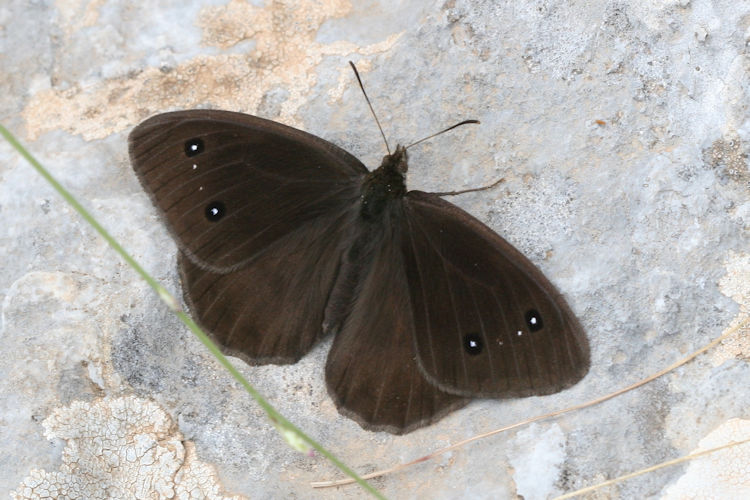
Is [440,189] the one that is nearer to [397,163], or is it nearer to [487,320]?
[397,163]

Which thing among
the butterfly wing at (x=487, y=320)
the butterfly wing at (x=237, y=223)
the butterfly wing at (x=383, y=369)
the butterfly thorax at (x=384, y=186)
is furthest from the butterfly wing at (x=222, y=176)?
the butterfly wing at (x=487, y=320)

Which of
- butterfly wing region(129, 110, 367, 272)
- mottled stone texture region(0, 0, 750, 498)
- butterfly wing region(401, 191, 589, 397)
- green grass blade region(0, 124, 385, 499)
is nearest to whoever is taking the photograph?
green grass blade region(0, 124, 385, 499)

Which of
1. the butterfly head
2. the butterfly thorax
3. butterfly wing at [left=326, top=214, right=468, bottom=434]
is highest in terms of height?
the butterfly head

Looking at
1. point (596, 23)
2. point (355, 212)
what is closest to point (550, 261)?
point (355, 212)

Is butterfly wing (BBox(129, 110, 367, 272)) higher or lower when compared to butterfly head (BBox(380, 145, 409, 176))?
lower

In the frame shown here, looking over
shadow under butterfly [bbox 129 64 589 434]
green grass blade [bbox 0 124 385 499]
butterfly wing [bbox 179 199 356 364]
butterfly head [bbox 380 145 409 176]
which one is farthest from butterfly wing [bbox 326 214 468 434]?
green grass blade [bbox 0 124 385 499]

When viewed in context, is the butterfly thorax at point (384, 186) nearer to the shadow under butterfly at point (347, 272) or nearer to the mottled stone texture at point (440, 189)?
the shadow under butterfly at point (347, 272)

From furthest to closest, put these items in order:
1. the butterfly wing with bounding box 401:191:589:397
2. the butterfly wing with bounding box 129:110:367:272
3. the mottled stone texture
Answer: the butterfly wing with bounding box 129:110:367:272
the mottled stone texture
the butterfly wing with bounding box 401:191:589:397

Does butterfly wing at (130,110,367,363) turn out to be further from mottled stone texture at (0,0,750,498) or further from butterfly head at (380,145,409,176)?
butterfly head at (380,145,409,176)
